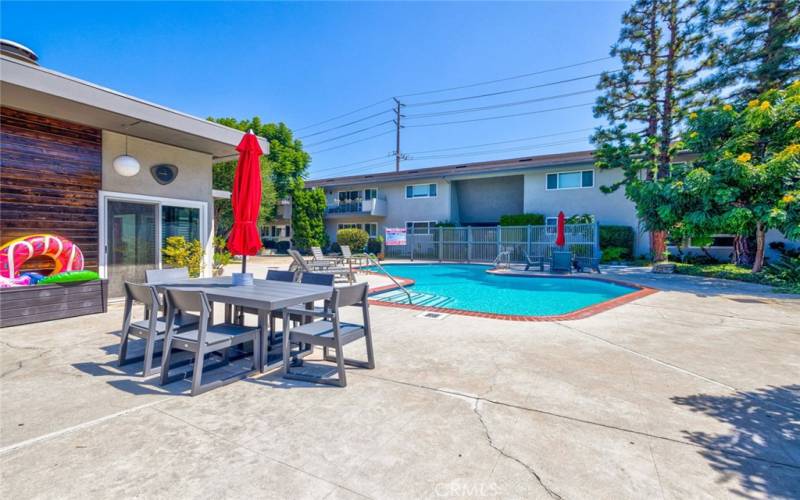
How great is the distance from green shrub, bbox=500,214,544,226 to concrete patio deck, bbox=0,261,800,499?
A: 609 inches

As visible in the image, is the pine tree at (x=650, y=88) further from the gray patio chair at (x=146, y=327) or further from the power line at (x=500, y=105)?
the gray patio chair at (x=146, y=327)

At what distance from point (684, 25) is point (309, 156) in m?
25.4

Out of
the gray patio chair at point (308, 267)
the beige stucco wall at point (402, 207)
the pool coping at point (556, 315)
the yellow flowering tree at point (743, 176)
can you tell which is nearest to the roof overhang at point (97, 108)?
the gray patio chair at point (308, 267)

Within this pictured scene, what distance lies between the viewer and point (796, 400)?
3055mm

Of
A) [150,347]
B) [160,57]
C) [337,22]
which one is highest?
[337,22]

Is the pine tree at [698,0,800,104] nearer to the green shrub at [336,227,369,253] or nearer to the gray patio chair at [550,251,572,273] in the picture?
the gray patio chair at [550,251,572,273]

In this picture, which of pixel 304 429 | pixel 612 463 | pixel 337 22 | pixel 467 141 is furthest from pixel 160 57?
pixel 467 141

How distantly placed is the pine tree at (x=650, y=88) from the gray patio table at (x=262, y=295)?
49.0 ft

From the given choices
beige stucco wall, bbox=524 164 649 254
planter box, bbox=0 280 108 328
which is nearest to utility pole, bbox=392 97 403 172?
beige stucco wall, bbox=524 164 649 254

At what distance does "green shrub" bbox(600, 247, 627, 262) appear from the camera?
57.2 feet

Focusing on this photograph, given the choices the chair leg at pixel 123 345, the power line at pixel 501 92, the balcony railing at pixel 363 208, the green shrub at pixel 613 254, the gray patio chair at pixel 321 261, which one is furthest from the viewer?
the balcony railing at pixel 363 208

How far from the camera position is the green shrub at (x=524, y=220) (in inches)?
770

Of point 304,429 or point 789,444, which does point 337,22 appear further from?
point 789,444

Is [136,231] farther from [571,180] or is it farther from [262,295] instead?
[571,180]
